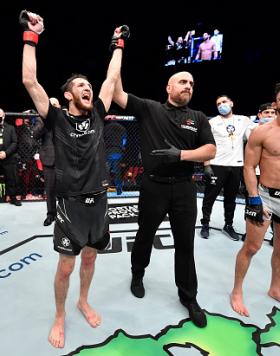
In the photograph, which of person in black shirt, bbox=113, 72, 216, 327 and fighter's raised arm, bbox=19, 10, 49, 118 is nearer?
fighter's raised arm, bbox=19, 10, 49, 118

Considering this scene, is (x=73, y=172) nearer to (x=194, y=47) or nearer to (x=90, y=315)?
(x=90, y=315)

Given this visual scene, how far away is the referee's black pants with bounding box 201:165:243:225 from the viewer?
142 inches

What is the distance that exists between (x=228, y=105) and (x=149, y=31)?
8924 millimetres

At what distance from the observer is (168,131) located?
2039 millimetres

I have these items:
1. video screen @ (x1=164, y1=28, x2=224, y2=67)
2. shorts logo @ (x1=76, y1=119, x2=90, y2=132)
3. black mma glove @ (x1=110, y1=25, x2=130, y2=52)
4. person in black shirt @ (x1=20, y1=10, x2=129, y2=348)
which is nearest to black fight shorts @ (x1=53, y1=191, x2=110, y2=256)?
person in black shirt @ (x1=20, y1=10, x2=129, y2=348)

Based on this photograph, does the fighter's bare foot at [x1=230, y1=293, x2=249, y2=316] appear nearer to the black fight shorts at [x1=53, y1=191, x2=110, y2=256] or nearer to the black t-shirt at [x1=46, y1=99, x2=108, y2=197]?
the black fight shorts at [x1=53, y1=191, x2=110, y2=256]

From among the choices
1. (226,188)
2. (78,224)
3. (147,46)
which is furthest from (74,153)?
(147,46)

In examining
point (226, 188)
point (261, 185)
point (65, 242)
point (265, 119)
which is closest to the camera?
point (65, 242)

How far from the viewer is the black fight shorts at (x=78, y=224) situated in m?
1.71

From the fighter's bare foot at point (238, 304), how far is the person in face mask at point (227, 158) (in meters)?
1.35

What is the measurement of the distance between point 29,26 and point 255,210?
1862 mm

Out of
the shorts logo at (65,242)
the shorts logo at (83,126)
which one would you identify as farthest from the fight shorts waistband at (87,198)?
the shorts logo at (83,126)

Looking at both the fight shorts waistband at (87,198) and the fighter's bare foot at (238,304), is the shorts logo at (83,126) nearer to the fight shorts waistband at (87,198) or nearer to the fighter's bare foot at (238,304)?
the fight shorts waistband at (87,198)

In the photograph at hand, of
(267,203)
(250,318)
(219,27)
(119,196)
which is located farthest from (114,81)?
→ (219,27)
